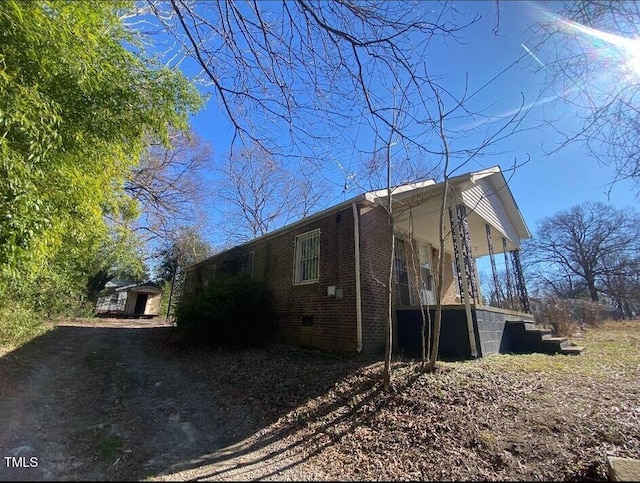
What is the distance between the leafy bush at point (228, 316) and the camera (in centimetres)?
786

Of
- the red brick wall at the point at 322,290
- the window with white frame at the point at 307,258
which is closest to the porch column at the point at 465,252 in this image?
the red brick wall at the point at 322,290

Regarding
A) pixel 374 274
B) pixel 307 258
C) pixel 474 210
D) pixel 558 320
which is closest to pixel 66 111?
pixel 307 258

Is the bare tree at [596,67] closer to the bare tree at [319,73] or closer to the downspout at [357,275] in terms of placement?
the bare tree at [319,73]

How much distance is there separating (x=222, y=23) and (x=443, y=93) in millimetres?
2539

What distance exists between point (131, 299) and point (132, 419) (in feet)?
81.5

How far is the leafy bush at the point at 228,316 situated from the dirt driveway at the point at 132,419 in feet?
3.06

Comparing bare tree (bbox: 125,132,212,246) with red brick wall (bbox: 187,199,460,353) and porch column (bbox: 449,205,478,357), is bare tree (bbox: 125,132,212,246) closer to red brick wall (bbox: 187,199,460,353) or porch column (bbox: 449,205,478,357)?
red brick wall (bbox: 187,199,460,353)

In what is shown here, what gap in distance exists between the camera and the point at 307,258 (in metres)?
8.18

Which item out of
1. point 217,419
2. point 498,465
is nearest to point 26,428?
point 217,419

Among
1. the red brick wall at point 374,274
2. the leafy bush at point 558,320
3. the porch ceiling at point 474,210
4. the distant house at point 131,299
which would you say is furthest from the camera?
the distant house at point 131,299

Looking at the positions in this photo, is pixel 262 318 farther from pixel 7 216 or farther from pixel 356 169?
pixel 7 216

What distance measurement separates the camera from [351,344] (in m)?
6.40

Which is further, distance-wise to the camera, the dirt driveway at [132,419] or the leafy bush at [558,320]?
the leafy bush at [558,320]

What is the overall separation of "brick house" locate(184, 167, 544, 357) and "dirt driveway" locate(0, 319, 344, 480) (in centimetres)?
179
